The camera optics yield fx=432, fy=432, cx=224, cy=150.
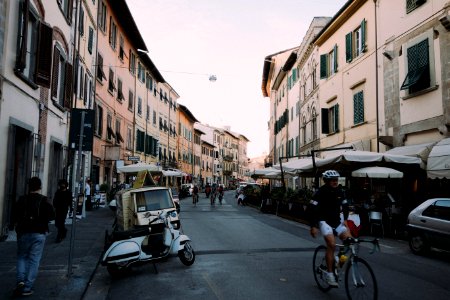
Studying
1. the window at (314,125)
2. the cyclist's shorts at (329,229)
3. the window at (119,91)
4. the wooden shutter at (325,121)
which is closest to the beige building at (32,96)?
the cyclist's shorts at (329,229)

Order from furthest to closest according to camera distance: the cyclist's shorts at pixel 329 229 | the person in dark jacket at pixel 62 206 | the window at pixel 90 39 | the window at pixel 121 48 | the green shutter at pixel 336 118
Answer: the window at pixel 121 48
the green shutter at pixel 336 118
the window at pixel 90 39
the person in dark jacket at pixel 62 206
the cyclist's shorts at pixel 329 229

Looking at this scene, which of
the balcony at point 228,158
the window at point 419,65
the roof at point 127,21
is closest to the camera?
the window at point 419,65

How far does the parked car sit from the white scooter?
5798 mm

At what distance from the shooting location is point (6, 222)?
11.4m

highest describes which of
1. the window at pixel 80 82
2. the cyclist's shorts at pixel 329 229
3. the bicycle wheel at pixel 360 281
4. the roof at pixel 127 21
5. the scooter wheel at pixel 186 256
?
the roof at pixel 127 21

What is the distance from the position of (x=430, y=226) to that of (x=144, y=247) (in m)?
6.85

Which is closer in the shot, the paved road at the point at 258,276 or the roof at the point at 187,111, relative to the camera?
the paved road at the point at 258,276

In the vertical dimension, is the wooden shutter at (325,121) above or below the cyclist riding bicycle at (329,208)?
above

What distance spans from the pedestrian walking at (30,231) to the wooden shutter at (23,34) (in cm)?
630

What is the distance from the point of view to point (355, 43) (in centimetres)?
2166

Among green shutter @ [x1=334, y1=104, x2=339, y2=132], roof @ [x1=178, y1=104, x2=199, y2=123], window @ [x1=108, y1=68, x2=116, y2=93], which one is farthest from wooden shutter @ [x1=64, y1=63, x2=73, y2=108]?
roof @ [x1=178, y1=104, x2=199, y2=123]

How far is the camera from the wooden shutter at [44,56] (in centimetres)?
1291

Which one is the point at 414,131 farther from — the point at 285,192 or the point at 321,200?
the point at 321,200

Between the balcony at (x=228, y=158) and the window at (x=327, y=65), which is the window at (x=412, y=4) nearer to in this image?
the window at (x=327, y=65)
